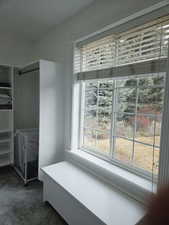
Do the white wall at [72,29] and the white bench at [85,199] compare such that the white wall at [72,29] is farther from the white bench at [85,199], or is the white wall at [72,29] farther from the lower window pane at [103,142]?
the white bench at [85,199]

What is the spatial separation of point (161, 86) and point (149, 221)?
3.64ft

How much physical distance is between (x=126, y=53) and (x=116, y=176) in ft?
4.39

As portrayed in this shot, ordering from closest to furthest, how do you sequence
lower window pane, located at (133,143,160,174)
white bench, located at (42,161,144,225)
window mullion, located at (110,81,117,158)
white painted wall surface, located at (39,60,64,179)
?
white bench, located at (42,161,144,225), lower window pane, located at (133,143,160,174), window mullion, located at (110,81,117,158), white painted wall surface, located at (39,60,64,179)

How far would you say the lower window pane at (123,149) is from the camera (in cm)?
177

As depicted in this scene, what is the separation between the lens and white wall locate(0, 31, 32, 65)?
2867 millimetres

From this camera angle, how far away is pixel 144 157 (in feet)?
5.39

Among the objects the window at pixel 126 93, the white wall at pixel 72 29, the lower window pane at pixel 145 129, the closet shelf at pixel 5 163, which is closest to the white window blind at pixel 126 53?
the window at pixel 126 93

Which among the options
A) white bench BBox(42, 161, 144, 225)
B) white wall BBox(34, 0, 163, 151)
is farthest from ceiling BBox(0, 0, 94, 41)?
white bench BBox(42, 161, 144, 225)

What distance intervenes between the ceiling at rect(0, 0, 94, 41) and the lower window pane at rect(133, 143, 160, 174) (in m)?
1.82

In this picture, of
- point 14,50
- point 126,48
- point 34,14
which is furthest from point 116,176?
point 14,50

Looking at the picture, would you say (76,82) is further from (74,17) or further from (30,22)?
(30,22)

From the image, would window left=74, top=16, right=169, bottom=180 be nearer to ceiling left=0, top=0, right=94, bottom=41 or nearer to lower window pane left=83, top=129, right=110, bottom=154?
lower window pane left=83, top=129, right=110, bottom=154

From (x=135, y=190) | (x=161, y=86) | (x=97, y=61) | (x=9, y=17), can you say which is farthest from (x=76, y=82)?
(x=135, y=190)

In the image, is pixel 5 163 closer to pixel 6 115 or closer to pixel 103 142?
pixel 6 115
